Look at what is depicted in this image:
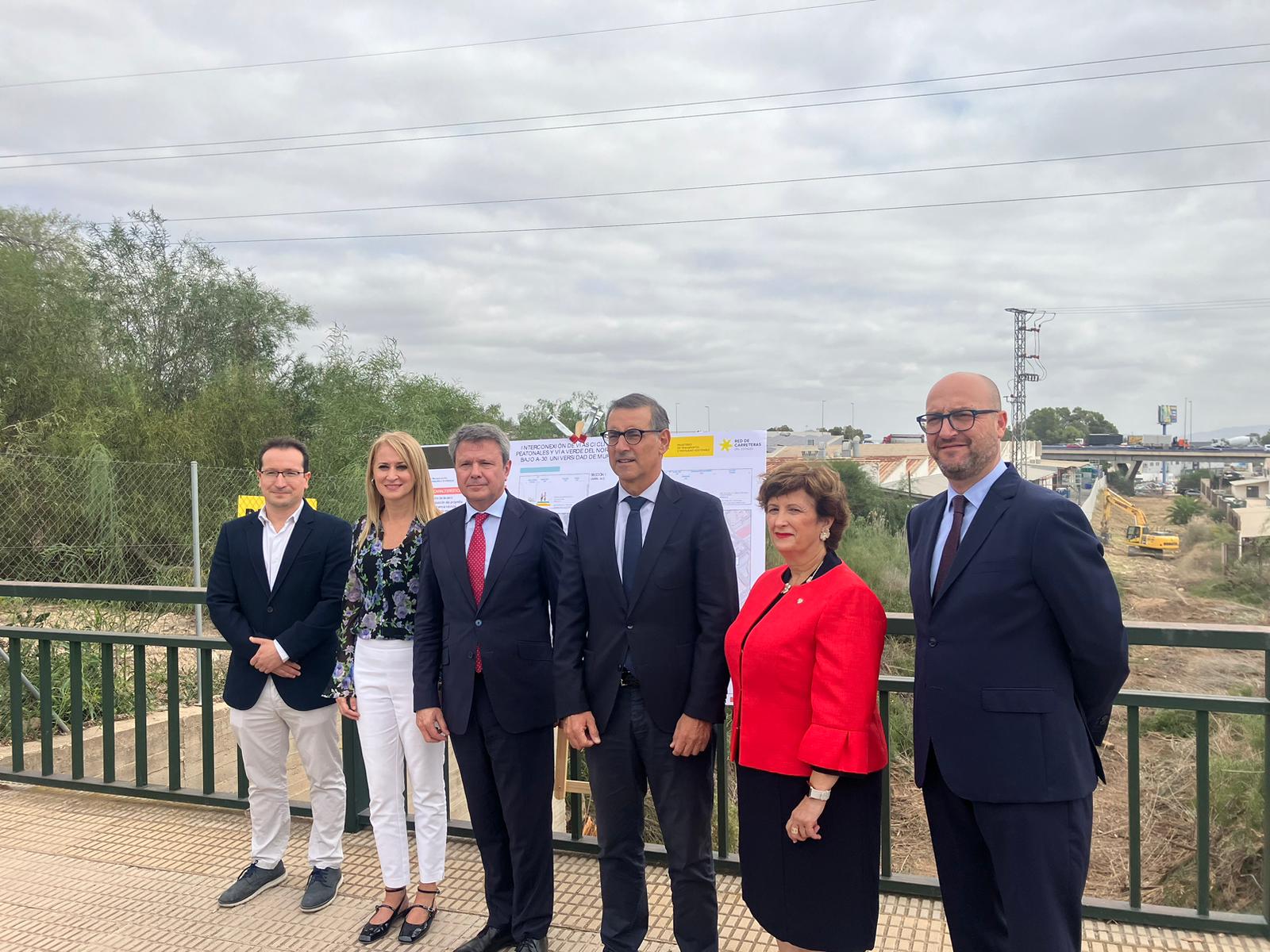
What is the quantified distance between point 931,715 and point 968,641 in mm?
237

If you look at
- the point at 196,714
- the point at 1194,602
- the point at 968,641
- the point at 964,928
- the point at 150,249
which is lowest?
the point at 1194,602

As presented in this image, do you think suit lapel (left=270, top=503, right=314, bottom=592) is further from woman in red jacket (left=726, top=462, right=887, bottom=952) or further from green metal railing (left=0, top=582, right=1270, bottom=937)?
woman in red jacket (left=726, top=462, right=887, bottom=952)

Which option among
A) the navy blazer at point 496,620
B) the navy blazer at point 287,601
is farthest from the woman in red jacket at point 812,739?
the navy blazer at point 287,601

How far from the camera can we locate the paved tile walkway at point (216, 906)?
3193 millimetres

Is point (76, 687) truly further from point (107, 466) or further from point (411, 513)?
point (107, 466)

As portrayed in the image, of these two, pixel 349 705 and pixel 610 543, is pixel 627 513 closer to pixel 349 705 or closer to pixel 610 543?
pixel 610 543

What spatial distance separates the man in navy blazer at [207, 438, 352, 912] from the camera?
11.6 ft

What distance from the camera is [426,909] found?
329 cm

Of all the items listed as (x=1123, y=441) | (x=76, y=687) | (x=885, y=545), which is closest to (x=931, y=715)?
(x=76, y=687)

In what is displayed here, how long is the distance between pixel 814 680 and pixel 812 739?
0.15 m

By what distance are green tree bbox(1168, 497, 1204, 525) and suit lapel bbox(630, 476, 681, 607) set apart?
169 feet

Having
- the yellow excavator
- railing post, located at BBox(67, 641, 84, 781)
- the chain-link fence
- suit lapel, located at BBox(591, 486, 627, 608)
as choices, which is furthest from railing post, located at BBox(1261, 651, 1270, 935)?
the yellow excavator

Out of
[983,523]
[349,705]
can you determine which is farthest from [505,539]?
[983,523]

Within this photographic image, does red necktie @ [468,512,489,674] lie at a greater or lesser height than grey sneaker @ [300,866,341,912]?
greater
